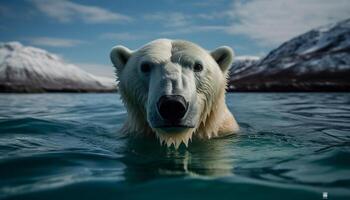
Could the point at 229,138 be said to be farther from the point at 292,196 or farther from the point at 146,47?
the point at 292,196

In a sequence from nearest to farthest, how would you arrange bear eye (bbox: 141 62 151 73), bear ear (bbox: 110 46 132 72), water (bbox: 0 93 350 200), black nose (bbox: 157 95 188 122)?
water (bbox: 0 93 350 200) → black nose (bbox: 157 95 188 122) → bear eye (bbox: 141 62 151 73) → bear ear (bbox: 110 46 132 72)

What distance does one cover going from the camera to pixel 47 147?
19.9 ft

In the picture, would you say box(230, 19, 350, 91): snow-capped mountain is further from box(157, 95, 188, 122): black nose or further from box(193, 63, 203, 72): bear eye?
box(157, 95, 188, 122): black nose

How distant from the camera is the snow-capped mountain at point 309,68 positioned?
74625 mm

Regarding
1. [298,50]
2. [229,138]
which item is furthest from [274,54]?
[229,138]

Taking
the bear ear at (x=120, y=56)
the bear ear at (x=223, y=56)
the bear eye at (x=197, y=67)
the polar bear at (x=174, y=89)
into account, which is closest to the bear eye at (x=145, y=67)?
the polar bear at (x=174, y=89)

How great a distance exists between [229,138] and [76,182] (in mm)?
3493

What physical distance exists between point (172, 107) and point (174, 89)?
9.1 inches

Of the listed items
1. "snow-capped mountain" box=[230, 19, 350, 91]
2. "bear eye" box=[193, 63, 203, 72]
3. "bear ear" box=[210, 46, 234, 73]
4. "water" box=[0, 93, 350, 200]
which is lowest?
"water" box=[0, 93, 350, 200]

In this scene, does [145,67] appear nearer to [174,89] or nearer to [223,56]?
[174,89]

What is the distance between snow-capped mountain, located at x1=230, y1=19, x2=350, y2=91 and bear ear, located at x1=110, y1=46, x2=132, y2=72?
60.9 meters

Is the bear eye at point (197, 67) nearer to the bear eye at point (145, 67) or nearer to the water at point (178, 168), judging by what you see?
the bear eye at point (145, 67)

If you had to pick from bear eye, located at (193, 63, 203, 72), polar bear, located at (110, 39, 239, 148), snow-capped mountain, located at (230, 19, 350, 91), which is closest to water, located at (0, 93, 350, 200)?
polar bear, located at (110, 39, 239, 148)

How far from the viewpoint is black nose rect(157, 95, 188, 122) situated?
14.6 feet
